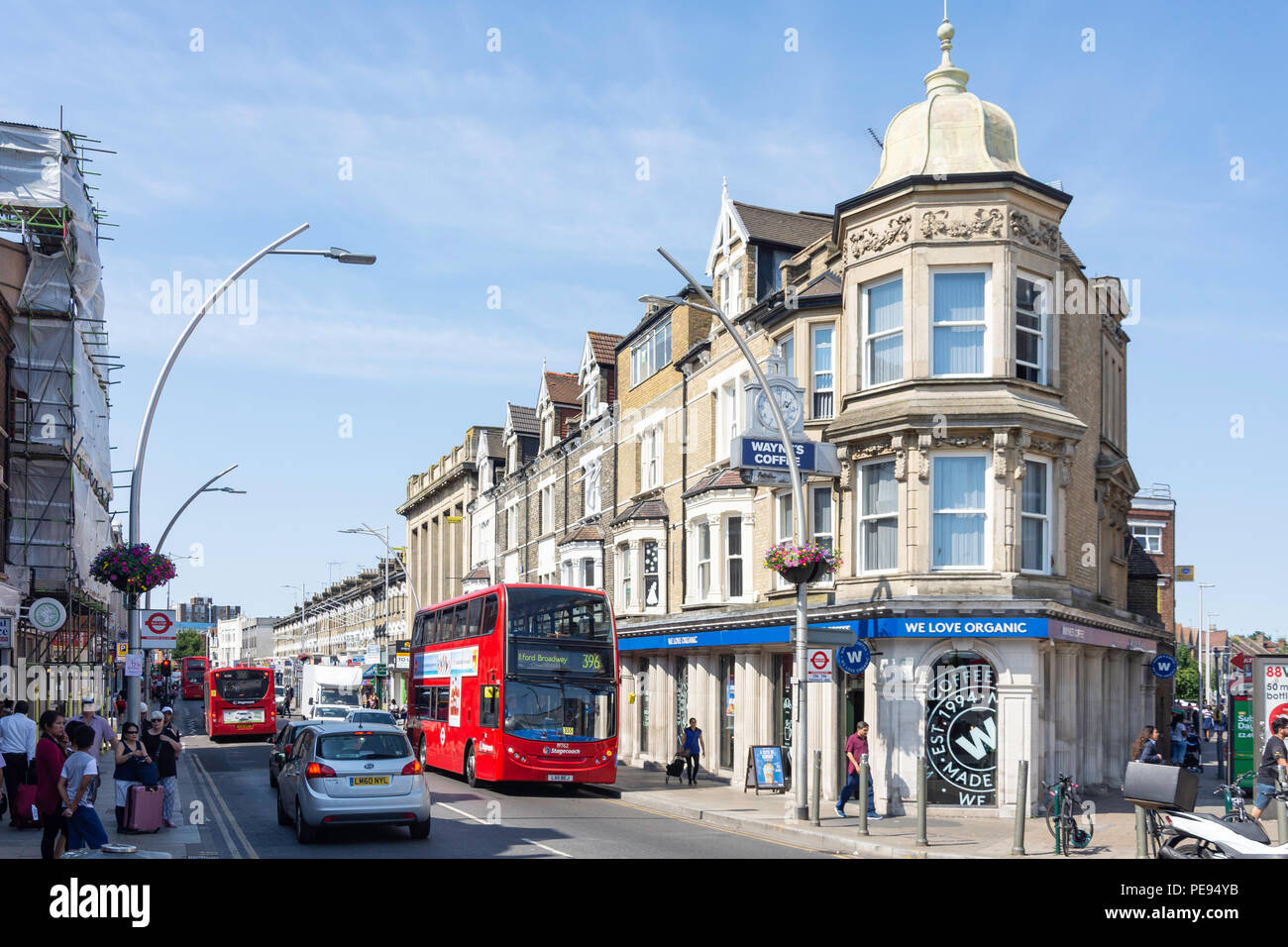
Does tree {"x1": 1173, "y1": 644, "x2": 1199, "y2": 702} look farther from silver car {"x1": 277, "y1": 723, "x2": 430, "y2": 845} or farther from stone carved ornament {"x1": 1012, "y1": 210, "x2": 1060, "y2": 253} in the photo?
silver car {"x1": 277, "y1": 723, "x2": 430, "y2": 845}

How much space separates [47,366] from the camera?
37.7 metres

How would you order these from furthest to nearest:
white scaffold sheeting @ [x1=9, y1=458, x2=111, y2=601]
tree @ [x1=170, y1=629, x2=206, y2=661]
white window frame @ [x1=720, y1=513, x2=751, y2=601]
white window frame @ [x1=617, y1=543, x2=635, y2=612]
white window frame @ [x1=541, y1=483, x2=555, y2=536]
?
tree @ [x1=170, y1=629, x2=206, y2=661] → white window frame @ [x1=541, y1=483, x2=555, y2=536] → white window frame @ [x1=617, y1=543, x2=635, y2=612] → white scaffold sheeting @ [x1=9, y1=458, x2=111, y2=601] → white window frame @ [x1=720, y1=513, x2=751, y2=601]

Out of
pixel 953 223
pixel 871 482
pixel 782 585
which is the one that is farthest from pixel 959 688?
pixel 953 223

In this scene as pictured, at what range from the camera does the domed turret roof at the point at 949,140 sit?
942 inches

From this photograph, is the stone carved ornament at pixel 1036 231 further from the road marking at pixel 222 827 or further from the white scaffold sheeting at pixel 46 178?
the white scaffold sheeting at pixel 46 178

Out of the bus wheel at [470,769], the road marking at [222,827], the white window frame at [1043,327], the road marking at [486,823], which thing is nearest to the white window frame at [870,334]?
the white window frame at [1043,327]

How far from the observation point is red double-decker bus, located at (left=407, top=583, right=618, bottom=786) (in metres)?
25.2

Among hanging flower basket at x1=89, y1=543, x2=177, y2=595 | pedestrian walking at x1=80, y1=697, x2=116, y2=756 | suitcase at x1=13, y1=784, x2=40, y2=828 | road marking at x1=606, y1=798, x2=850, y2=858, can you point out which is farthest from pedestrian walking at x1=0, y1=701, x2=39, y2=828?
road marking at x1=606, y1=798, x2=850, y2=858

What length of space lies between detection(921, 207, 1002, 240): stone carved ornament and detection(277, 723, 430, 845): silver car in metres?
13.5

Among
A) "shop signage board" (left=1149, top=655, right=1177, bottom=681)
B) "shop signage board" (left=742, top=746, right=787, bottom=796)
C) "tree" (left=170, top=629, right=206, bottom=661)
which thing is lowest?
"tree" (left=170, top=629, right=206, bottom=661)

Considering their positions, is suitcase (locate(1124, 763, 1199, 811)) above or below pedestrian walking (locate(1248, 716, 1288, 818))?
above

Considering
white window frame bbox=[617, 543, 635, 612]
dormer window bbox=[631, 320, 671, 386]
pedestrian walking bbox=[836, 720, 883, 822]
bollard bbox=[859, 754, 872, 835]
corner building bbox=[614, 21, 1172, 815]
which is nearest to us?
bollard bbox=[859, 754, 872, 835]

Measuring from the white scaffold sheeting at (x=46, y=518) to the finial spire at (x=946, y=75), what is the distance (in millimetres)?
26117
